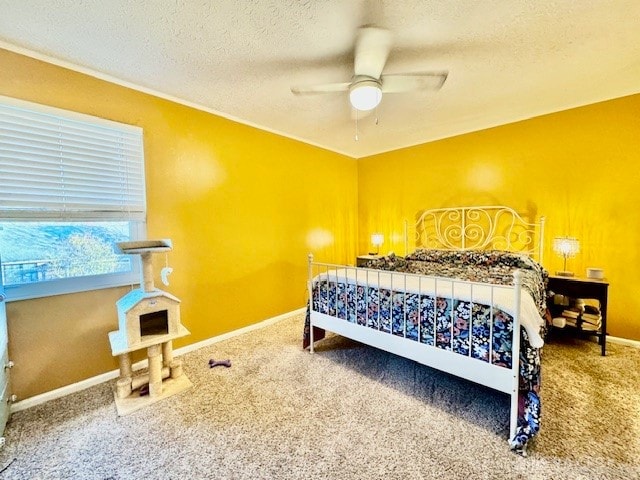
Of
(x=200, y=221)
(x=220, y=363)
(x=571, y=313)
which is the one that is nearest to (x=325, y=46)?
(x=200, y=221)

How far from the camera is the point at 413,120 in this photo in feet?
10.5

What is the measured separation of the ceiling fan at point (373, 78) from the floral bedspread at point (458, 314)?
1.43 meters

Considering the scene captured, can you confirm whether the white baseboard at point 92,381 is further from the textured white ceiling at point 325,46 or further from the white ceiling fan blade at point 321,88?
the white ceiling fan blade at point 321,88

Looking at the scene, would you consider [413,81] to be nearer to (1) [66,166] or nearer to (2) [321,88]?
(2) [321,88]

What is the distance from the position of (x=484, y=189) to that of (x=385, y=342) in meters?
2.54

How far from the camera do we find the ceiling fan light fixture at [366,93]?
1.87 meters

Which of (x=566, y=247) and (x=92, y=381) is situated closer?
(x=92, y=381)

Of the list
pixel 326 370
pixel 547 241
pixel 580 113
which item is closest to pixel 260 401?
pixel 326 370

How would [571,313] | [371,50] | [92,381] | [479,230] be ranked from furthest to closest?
[479,230], [571,313], [92,381], [371,50]

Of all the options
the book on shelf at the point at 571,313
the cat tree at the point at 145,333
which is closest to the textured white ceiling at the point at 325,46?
the cat tree at the point at 145,333

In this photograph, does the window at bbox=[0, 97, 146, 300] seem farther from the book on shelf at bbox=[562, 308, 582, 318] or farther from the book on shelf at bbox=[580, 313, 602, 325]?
the book on shelf at bbox=[580, 313, 602, 325]

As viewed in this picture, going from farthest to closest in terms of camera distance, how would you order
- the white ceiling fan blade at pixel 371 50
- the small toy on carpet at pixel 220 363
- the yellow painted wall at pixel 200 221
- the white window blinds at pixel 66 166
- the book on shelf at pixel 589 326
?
1. the book on shelf at pixel 589 326
2. the small toy on carpet at pixel 220 363
3. the yellow painted wall at pixel 200 221
4. the white window blinds at pixel 66 166
5. the white ceiling fan blade at pixel 371 50

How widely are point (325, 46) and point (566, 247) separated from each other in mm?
2964

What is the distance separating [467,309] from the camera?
1742mm
